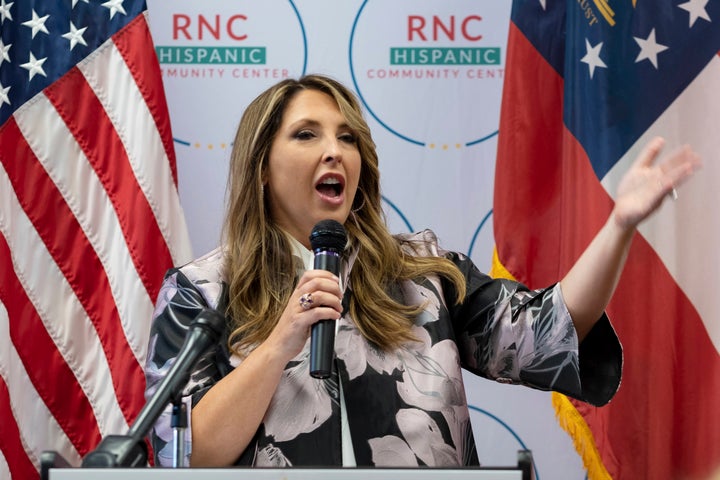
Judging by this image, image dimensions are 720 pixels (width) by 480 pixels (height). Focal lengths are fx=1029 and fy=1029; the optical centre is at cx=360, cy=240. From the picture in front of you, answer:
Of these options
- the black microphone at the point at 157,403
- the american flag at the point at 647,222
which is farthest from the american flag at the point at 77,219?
the black microphone at the point at 157,403

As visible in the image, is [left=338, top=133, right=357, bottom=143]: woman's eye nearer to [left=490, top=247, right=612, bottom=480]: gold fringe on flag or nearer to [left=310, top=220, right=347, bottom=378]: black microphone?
[left=310, top=220, right=347, bottom=378]: black microphone

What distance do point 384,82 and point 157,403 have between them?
2010 millimetres

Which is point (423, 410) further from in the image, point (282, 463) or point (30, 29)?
point (30, 29)

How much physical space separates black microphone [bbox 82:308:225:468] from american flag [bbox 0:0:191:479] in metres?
1.51

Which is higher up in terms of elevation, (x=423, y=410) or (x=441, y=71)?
(x=441, y=71)

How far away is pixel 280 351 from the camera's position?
184cm

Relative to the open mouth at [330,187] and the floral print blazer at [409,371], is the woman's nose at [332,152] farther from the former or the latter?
the floral print blazer at [409,371]

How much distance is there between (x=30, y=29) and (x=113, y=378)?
102cm

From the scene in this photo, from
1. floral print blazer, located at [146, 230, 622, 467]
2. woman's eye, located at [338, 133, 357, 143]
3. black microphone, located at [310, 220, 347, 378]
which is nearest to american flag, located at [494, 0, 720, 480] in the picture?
floral print blazer, located at [146, 230, 622, 467]

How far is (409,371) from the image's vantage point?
6.77 feet

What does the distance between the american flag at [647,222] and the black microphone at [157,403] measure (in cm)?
153

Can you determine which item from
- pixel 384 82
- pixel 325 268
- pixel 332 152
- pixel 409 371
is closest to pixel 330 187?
pixel 332 152

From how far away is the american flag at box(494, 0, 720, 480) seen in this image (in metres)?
2.62

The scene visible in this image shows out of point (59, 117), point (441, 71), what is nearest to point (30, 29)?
point (59, 117)
